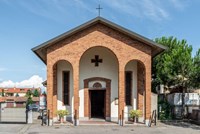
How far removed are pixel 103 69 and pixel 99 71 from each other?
346mm

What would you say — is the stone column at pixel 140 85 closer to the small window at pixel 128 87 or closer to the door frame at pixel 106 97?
the small window at pixel 128 87

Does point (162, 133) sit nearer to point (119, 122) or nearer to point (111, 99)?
point (119, 122)

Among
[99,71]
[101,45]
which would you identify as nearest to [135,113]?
[99,71]

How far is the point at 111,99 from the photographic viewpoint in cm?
2414

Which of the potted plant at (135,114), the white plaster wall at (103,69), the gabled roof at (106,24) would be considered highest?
the gabled roof at (106,24)

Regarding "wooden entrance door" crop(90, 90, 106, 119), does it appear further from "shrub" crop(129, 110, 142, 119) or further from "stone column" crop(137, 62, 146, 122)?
"shrub" crop(129, 110, 142, 119)

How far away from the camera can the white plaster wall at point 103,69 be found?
24.0 metres

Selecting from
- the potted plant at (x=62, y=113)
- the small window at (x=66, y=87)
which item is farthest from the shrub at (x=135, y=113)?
the small window at (x=66, y=87)

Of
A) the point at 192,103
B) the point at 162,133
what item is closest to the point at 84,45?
the point at 162,133

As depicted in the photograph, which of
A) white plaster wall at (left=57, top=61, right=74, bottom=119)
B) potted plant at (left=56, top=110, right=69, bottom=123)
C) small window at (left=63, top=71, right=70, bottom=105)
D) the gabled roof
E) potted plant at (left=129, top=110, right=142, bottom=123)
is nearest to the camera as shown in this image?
the gabled roof

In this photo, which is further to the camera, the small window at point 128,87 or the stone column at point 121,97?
the small window at point 128,87

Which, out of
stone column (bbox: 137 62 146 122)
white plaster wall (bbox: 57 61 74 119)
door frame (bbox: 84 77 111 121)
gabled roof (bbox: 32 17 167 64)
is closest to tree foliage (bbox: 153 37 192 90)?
stone column (bbox: 137 62 146 122)

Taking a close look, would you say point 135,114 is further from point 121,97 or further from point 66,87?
point 66,87

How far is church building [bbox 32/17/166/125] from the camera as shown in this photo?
2161cm
